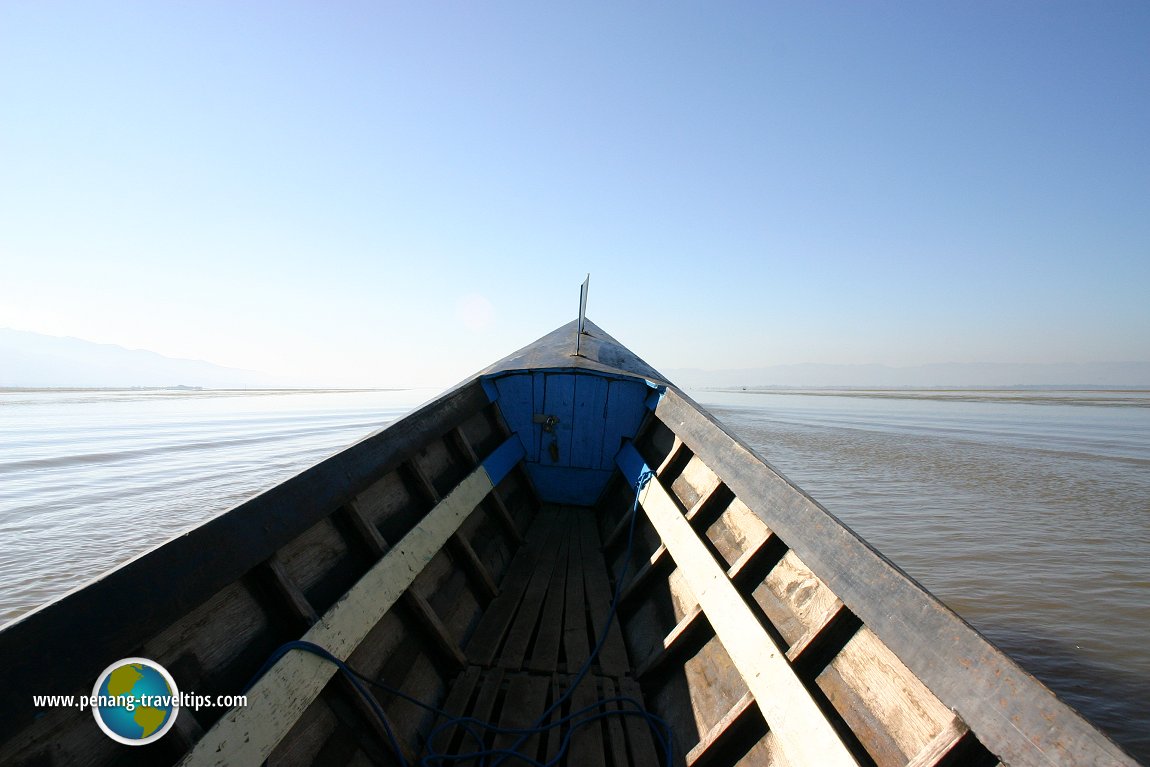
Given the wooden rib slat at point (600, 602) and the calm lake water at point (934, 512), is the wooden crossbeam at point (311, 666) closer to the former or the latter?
the calm lake water at point (934, 512)

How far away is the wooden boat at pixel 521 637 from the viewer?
1.26 metres

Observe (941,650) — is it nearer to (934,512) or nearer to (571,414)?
(571,414)

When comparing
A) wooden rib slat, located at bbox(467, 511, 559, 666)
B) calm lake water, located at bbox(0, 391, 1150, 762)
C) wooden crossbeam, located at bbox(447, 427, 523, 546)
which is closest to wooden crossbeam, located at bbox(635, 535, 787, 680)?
wooden rib slat, located at bbox(467, 511, 559, 666)

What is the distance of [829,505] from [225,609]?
27.1 feet

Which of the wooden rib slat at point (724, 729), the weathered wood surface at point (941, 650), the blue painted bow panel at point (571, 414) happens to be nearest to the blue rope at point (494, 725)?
the wooden rib slat at point (724, 729)

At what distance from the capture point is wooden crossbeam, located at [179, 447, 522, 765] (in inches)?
57.7

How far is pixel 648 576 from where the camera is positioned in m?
3.50

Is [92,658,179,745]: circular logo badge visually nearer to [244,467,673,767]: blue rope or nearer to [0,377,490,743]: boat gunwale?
[0,377,490,743]: boat gunwale

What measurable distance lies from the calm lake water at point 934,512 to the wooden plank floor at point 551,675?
153 cm

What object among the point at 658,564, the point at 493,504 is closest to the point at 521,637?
the point at 658,564

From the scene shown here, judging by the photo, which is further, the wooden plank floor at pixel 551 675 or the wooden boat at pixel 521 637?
the wooden plank floor at pixel 551 675

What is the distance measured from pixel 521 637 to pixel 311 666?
1.57 meters

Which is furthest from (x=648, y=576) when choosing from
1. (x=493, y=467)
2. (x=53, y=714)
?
(x=53, y=714)

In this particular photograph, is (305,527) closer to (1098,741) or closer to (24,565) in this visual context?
(1098,741)
